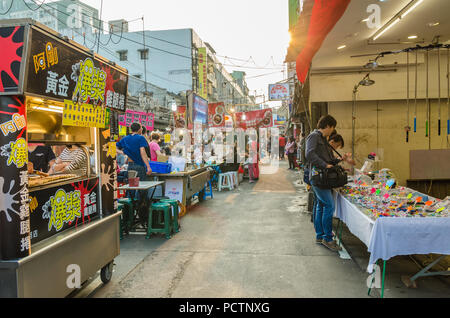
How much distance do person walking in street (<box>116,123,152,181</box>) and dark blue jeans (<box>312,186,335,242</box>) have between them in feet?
12.0

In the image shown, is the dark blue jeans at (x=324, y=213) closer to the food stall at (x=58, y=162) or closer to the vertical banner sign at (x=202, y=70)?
the food stall at (x=58, y=162)

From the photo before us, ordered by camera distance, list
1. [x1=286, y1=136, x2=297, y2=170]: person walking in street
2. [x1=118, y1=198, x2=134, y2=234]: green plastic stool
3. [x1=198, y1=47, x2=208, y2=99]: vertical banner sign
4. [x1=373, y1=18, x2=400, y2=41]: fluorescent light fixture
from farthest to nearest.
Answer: [x1=198, y1=47, x2=208, y2=99]: vertical banner sign
[x1=286, y1=136, x2=297, y2=170]: person walking in street
[x1=118, y1=198, x2=134, y2=234]: green plastic stool
[x1=373, y1=18, x2=400, y2=41]: fluorescent light fixture

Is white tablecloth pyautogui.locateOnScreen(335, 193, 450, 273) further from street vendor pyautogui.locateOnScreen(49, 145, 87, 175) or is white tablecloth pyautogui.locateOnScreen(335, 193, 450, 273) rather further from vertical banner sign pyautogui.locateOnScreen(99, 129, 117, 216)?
street vendor pyautogui.locateOnScreen(49, 145, 87, 175)

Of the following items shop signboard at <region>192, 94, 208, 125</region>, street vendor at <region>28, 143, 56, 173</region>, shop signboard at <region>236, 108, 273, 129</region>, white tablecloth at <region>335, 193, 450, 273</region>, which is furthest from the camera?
shop signboard at <region>236, 108, 273, 129</region>

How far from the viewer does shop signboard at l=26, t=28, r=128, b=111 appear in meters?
2.51

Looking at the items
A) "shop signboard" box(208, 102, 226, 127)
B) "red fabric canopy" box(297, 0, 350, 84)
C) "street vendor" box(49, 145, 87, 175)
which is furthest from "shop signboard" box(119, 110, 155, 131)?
"red fabric canopy" box(297, 0, 350, 84)

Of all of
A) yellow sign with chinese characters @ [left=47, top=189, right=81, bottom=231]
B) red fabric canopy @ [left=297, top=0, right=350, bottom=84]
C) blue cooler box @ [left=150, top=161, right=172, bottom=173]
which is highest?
red fabric canopy @ [left=297, top=0, right=350, bottom=84]

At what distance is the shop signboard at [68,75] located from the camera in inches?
99.0

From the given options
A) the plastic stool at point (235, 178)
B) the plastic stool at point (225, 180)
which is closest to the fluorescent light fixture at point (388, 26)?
the plastic stool at point (225, 180)

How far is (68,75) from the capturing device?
2.96 metres
